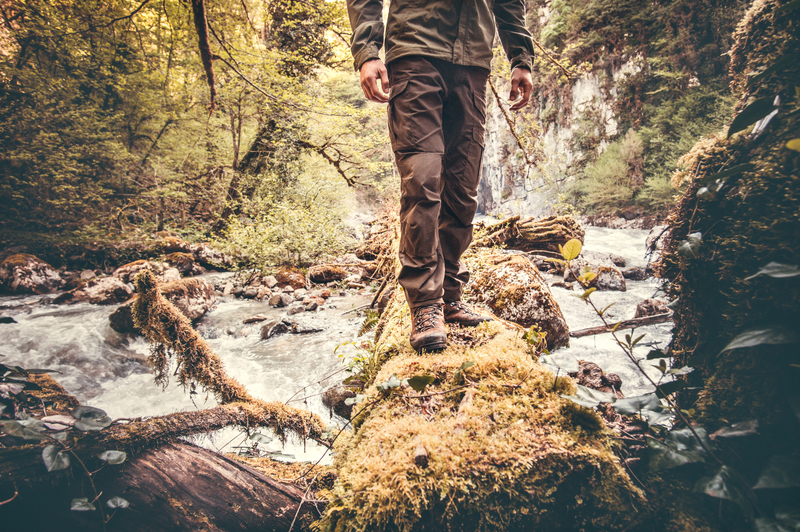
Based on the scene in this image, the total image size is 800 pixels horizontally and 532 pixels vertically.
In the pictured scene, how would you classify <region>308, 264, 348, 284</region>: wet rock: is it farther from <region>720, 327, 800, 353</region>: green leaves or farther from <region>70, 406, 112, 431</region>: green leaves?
<region>720, 327, 800, 353</region>: green leaves

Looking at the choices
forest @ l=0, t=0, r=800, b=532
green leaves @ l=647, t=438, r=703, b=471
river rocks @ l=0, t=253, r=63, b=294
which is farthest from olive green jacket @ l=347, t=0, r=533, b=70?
river rocks @ l=0, t=253, r=63, b=294

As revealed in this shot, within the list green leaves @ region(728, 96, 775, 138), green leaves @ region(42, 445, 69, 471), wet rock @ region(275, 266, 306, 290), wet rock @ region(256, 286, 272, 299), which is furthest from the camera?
wet rock @ region(275, 266, 306, 290)

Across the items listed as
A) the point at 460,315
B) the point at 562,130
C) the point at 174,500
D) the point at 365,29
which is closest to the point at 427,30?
the point at 365,29

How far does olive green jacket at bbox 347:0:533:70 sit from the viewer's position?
149 cm

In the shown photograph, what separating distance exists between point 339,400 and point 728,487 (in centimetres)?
201

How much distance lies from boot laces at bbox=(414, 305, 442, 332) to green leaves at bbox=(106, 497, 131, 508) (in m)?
1.20

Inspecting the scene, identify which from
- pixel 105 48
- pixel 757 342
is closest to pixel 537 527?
pixel 757 342

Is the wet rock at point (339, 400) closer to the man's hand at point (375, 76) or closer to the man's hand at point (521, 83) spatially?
the man's hand at point (375, 76)

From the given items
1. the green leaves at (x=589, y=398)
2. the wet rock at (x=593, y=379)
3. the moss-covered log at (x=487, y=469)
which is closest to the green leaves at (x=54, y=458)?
the moss-covered log at (x=487, y=469)

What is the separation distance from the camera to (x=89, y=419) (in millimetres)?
1149

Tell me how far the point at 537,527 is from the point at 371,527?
41 centimetres

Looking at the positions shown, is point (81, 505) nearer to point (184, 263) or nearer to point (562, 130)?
point (184, 263)

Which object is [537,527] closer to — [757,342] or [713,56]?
[757,342]

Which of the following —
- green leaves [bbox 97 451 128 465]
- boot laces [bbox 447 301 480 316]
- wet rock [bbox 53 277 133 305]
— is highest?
boot laces [bbox 447 301 480 316]
